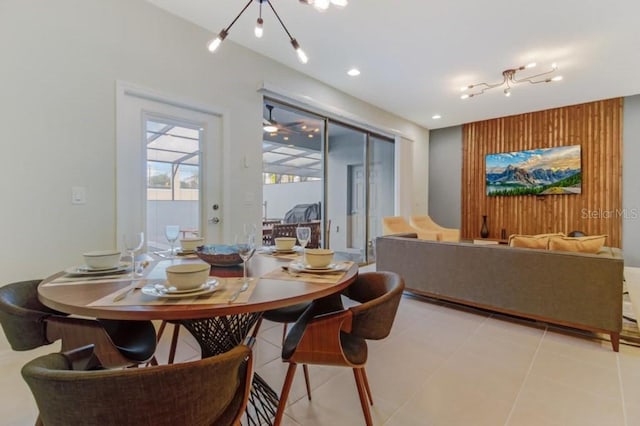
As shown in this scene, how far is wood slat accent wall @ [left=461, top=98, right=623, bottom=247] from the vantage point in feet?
15.7

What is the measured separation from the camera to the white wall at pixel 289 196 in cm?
459

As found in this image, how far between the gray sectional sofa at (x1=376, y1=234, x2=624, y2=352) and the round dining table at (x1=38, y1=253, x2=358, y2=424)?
1730 mm

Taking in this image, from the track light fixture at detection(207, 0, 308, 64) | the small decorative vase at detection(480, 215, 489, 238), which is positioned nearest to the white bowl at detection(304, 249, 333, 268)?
the track light fixture at detection(207, 0, 308, 64)

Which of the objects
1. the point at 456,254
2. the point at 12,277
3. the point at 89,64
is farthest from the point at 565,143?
the point at 12,277

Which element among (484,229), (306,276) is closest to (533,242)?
(306,276)

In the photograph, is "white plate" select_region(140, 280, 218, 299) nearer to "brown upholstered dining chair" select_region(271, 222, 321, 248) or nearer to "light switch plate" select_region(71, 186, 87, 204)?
"light switch plate" select_region(71, 186, 87, 204)

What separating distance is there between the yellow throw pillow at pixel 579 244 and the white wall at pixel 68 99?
11.1 ft

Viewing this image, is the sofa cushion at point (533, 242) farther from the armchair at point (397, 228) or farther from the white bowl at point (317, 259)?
the white bowl at point (317, 259)

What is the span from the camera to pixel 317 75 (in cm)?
384

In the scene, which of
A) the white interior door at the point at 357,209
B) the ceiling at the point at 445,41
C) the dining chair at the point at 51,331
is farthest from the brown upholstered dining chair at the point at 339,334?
the white interior door at the point at 357,209

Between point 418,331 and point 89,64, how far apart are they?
3277 mm

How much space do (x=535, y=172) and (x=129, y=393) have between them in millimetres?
6539

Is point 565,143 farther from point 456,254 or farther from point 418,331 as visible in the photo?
point 418,331

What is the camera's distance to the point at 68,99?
214cm
